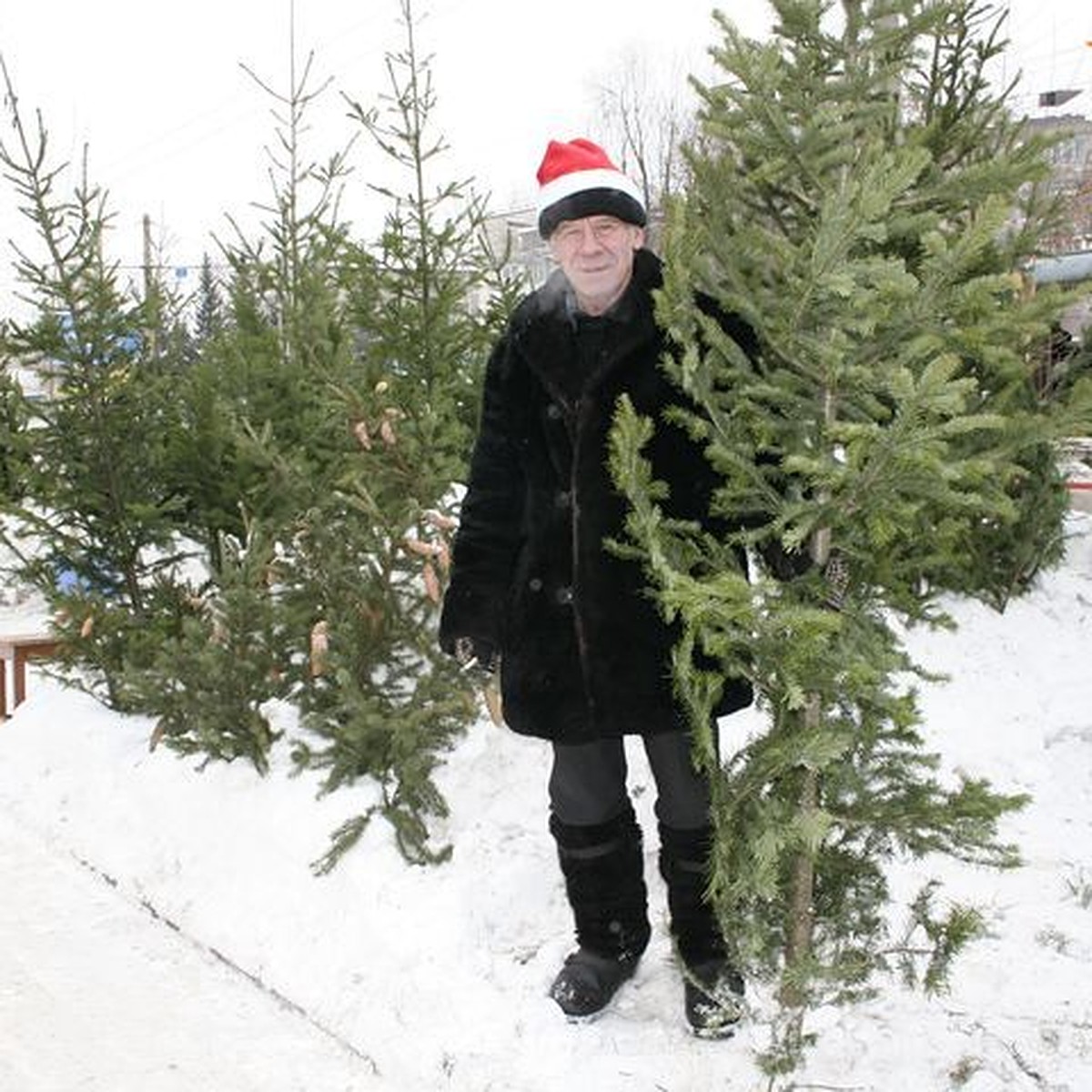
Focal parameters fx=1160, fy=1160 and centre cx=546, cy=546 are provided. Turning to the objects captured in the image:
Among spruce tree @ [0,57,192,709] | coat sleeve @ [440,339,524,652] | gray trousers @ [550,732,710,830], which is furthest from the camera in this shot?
spruce tree @ [0,57,192,709]

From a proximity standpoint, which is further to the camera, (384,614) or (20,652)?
(20,652)

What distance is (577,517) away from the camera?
10.3 ft

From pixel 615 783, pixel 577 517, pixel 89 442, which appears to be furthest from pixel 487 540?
pixel 89 442

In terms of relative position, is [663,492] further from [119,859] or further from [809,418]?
[119,859]

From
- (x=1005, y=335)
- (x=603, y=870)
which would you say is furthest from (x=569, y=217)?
(x=603, y=870)

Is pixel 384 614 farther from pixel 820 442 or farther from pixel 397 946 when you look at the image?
pixel 820 442

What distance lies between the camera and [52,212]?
601 centimetres

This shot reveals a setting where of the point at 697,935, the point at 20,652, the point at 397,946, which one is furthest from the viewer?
the point at 20,652

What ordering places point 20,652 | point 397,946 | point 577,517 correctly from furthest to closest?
1. point 20,652
2. point 397,946
3. point 577,517

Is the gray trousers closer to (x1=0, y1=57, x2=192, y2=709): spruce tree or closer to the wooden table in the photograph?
(x1=0, y1=57, x2=192, y2=709): spruce tree

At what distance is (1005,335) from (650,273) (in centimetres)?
91

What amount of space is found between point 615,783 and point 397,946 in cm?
102

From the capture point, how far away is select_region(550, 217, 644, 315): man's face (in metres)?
3.02

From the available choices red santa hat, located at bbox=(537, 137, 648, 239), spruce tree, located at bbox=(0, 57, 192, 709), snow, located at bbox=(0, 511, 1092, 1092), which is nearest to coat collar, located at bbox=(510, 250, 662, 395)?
red santa hat, located at bbox=(537, 137, 648, 239)
